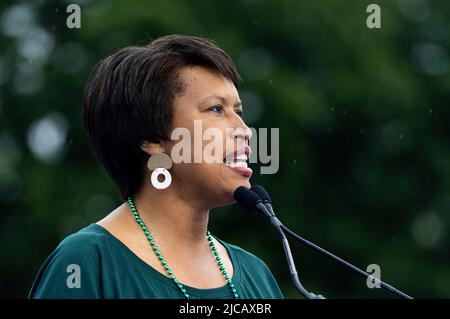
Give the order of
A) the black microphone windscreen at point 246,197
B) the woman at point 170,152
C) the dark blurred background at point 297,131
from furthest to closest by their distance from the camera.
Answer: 1. the dark blurred background at point 297,131
2. the woman at point 170,152
3. the black microphone windscreen at point 246,197

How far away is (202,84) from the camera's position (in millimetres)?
3572

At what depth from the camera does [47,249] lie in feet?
28.9

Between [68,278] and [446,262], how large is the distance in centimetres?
629

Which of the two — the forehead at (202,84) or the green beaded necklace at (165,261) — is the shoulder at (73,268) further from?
the forehead at (202,84)

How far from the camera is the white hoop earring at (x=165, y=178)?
140 inches

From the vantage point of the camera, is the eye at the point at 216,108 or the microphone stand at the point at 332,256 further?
the eye at the point at 216,108

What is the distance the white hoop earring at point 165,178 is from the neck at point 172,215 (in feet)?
0.06

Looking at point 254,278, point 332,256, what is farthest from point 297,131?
point 332,256

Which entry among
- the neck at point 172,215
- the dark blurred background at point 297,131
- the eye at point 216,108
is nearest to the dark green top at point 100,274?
the neck at point 172,215

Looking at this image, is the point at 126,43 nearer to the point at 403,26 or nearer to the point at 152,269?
the point at 403,26

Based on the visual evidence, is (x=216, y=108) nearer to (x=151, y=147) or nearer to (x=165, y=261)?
(x=151, y=147)

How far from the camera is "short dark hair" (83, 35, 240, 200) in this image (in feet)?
11.6
